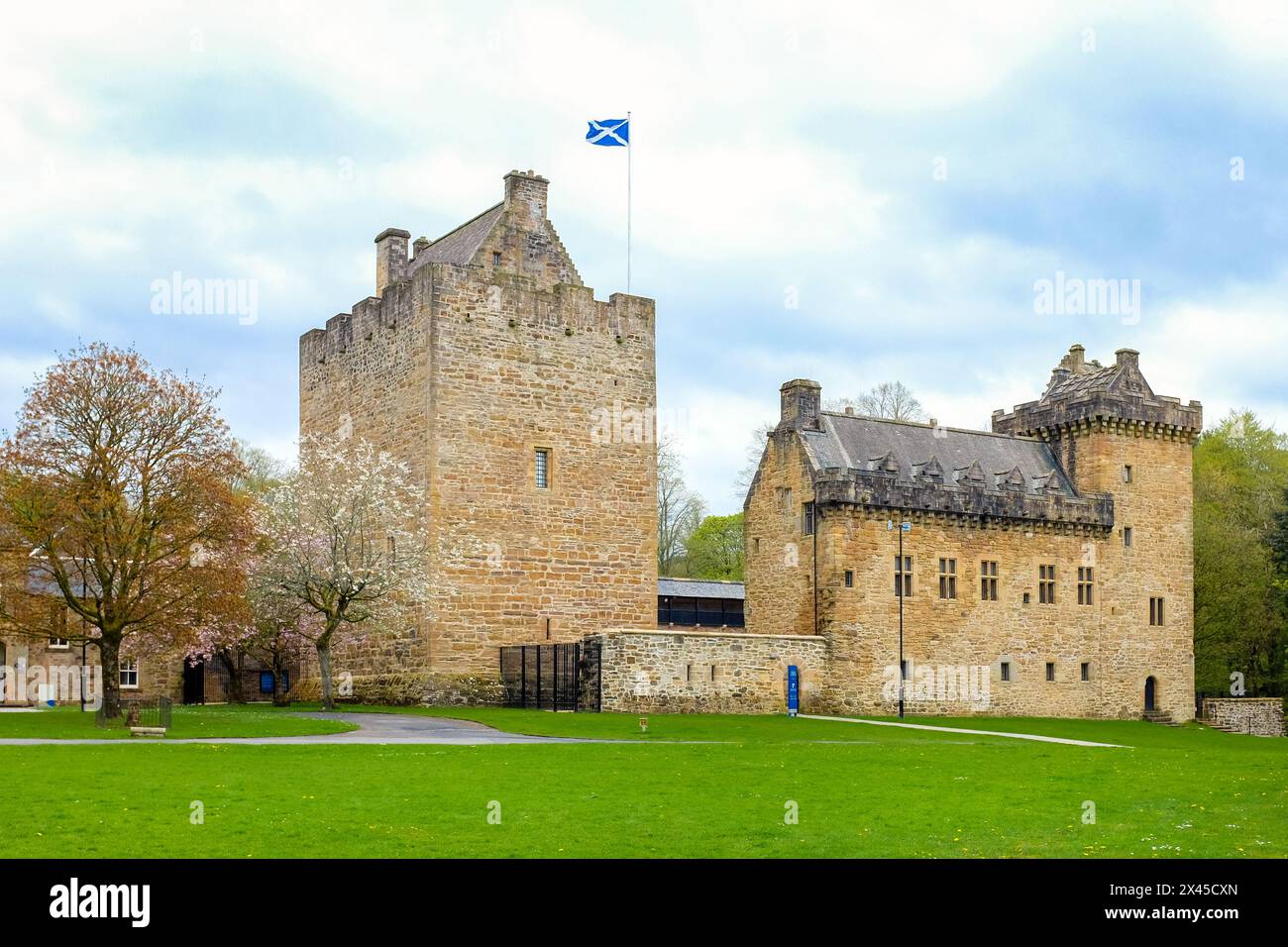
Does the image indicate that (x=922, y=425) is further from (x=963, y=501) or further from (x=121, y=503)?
(x=121, y=503)

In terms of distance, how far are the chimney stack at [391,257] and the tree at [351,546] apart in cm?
669

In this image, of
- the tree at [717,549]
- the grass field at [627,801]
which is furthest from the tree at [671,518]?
the grass field at [627,801]

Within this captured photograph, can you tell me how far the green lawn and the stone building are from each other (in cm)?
2065

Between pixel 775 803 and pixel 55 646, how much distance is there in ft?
154

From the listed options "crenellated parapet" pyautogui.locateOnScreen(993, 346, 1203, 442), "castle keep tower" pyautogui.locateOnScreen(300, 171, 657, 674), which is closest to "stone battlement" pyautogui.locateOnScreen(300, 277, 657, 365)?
"castle keep tower" pyautogui.locateOnScreen(300, 171, 657, 674)

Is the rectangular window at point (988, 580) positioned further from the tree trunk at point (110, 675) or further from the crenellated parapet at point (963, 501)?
the tree trunk at point (110, 675)

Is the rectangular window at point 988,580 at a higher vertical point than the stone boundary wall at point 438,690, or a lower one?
higher

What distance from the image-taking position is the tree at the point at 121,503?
3497cm

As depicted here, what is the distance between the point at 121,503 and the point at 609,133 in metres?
19.0

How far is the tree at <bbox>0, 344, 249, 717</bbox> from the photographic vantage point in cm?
3497

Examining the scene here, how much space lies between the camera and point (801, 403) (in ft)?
182

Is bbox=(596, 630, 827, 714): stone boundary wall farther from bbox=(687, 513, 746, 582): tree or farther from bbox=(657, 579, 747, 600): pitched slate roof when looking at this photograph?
bbox=(687, 513, 746, 582): tree

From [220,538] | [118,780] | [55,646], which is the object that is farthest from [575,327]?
[118,780]
